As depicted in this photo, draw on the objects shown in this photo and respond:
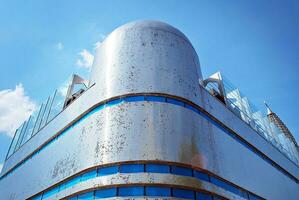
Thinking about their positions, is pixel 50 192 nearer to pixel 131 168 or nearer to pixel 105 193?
pixel 105 193

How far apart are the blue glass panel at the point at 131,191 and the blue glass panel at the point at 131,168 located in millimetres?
821

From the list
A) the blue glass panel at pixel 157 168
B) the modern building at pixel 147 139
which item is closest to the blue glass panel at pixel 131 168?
the modern building at pixel 147 139

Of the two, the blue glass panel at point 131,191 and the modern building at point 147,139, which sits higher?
the modern building at point 147,139

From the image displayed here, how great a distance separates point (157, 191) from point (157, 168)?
113 centimetres

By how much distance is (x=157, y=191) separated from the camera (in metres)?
11.9

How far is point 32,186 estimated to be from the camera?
1883 cm

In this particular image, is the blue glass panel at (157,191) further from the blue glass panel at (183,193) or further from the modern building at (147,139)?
the blue glass panel at (183,193)

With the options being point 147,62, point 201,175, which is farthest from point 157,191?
point 147,62

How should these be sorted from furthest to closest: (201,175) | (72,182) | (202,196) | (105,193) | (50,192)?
(50,192) < (72,182) < (201,175) < (202,196) < (105,193)

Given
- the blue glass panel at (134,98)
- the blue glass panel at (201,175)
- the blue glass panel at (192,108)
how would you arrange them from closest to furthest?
1. the blue glass panel at (201,175)
2. the blue glass panel at (134,98)
3. the blue glass panel at (192,108)

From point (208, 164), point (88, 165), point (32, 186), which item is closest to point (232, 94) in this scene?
point (208, 164)

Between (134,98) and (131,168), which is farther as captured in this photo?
(134,98)

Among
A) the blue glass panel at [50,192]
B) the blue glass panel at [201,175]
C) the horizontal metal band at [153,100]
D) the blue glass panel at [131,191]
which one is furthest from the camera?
the blue glass panel at [50,192]

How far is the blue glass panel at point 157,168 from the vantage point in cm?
1249
